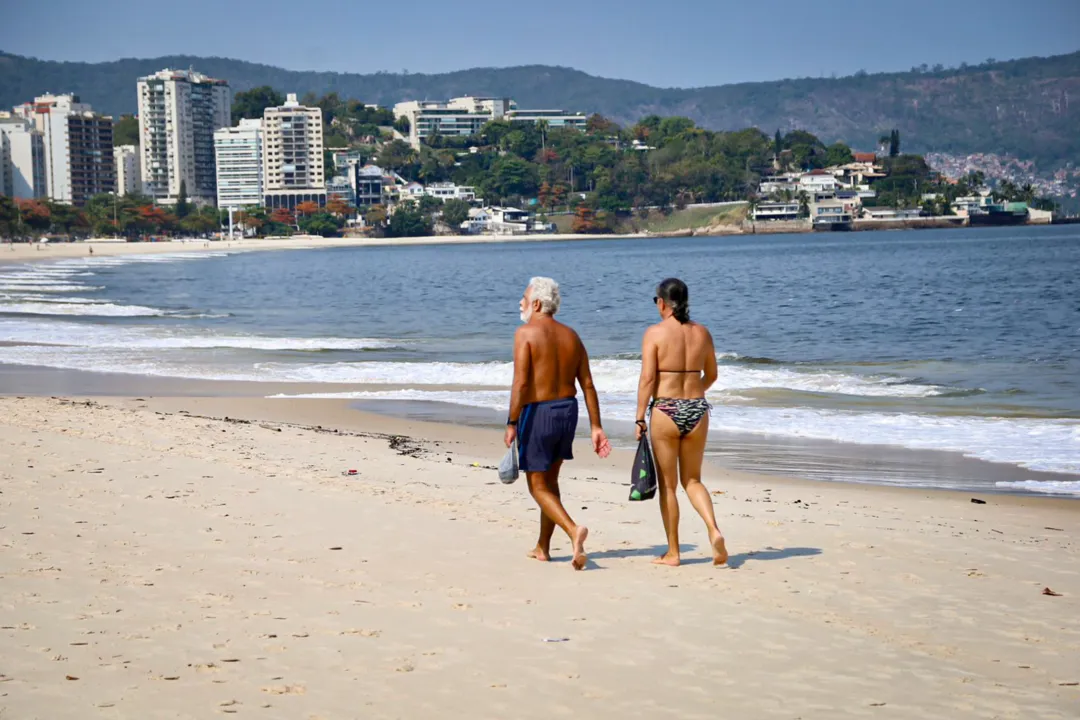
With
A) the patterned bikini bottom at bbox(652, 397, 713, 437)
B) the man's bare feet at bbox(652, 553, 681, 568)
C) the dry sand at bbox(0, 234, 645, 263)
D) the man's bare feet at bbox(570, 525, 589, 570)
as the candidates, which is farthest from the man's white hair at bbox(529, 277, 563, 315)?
the dry sand at bbox(0, 234, 645, 263)

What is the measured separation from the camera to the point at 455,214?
191 m

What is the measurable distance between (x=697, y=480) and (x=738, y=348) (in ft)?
61.5

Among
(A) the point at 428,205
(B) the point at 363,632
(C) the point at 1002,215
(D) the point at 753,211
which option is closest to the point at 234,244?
(A) the point at 428,205

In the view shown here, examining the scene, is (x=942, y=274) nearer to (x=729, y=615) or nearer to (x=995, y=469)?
(x=995, y=469)

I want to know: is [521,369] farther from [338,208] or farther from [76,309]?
[338,208]

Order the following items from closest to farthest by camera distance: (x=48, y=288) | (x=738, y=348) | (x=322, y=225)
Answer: (x=738, y=348) → (x=48, y=288) → (x=322, y=225)

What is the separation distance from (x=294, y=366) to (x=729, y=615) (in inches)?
600

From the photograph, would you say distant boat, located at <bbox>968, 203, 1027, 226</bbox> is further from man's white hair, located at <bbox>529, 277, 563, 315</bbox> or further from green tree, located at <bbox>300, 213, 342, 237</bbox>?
man's white hair, located at <bbox>529, 277, 563, 315</bbox>

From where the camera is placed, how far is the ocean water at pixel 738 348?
12.8 m

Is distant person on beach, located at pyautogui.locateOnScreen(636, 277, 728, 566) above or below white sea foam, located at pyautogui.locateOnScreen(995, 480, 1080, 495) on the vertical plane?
above

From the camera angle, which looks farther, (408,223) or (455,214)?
(455,214)

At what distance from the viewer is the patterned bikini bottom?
620cm

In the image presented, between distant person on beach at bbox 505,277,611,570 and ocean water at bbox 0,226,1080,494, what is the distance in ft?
15.3

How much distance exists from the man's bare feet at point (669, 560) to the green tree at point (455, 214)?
186630 millimetres
